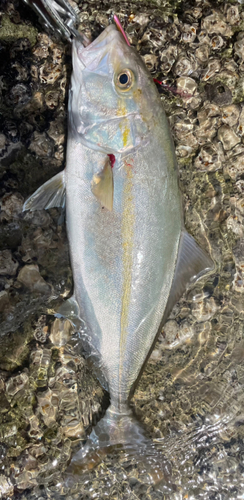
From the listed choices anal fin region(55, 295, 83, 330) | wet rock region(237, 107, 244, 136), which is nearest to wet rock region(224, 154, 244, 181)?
wet rock region(237, 107, 244, 136)

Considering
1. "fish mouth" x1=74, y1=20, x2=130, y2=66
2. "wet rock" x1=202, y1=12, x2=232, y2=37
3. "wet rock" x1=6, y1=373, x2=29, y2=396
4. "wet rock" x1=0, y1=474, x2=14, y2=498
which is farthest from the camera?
"wet rock" x1=202, y1=12, x2=232, y2=37

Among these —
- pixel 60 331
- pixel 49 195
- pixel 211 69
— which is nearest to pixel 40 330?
pixel 60 331

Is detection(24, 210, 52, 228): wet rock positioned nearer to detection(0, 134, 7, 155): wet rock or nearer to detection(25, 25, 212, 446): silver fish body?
detection(25, 25, 212, 446): silver fish body

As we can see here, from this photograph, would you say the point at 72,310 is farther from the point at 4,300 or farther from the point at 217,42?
the point at 217,42

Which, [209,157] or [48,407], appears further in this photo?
[209,157]

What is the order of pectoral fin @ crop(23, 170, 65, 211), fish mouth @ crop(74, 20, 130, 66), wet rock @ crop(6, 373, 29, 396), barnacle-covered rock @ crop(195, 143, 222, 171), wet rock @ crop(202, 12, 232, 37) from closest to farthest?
fish mouth @ crop(74, 20, 130, 66)
pectoral fin @ crop(23, 170, 65, 211)
wet rock @ crop(6, 373, 29, 396)
wet rock @ crop(202, 12, 232, 37)
barnacle-covered rock @ crop(195, 143, 222, 171)

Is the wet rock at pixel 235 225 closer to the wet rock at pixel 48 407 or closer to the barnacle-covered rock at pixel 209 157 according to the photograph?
the barnacle-covered rock at pixel 209 157
